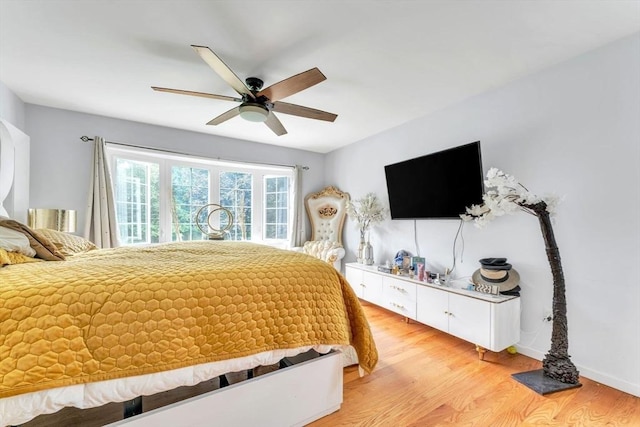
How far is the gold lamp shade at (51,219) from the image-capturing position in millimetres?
2457

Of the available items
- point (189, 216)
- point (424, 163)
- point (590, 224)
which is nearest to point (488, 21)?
point (424, 163)

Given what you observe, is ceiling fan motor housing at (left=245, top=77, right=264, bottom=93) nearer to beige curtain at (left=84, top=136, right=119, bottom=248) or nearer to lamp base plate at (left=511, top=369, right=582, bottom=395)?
beige curtain at (left=84, top=136, right=119, bottom=248)

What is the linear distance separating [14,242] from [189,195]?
8.21 ft

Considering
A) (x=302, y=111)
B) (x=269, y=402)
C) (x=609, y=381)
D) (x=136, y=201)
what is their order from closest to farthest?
1. (x=269, y=402)
2. (x=609, y=381)
3. (x=302, y=111)
4. (x=136, y=201)

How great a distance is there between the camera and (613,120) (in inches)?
72.8

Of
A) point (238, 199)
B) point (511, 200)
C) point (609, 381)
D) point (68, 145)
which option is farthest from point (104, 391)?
point (238, 199)

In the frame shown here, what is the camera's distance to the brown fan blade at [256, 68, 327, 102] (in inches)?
66.7

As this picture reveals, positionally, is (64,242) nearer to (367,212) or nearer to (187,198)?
(187,198)

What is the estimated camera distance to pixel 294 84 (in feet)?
6.03

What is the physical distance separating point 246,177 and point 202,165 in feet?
Answer: 2.29

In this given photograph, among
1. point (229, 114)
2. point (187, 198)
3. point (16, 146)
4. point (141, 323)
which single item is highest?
point (229, 114)

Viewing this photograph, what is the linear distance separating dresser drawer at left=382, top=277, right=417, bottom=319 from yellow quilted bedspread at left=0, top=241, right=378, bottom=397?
1405 mm

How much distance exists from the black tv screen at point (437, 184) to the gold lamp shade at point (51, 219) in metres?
3.52

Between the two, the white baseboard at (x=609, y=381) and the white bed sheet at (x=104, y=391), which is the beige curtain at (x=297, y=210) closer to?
the white bed sheet at (x=104, y=391)
